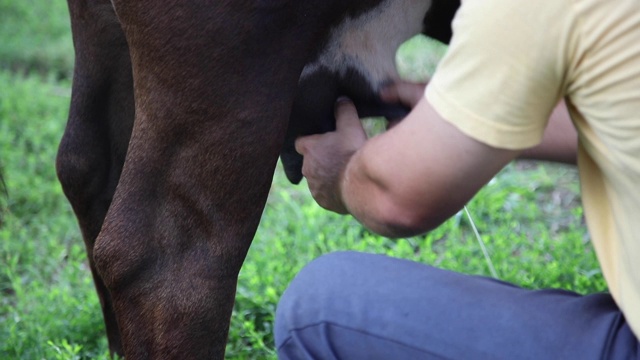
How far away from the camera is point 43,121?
4.78 metres

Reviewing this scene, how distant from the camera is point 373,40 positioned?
7.39 feet

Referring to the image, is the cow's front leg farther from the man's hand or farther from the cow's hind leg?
the cow's hind leg

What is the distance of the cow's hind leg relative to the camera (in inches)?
101

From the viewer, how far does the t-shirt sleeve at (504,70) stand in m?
1.43

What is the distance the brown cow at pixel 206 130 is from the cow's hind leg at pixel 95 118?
48cm

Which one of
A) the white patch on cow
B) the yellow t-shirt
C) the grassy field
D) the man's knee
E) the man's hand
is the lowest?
the grassy field

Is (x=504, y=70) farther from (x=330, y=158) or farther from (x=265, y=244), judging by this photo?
(x=265, y=244)

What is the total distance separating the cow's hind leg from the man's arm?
0.92 metres

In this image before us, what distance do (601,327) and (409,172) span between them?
50 cm

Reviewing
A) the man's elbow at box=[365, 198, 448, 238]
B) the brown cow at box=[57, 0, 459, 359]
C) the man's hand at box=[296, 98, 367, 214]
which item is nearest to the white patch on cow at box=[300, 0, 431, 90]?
the brown cow at box=[57, 0, 459, 359]

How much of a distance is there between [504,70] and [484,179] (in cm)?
22

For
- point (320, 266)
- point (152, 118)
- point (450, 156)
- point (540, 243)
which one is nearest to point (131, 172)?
point (152, 118)

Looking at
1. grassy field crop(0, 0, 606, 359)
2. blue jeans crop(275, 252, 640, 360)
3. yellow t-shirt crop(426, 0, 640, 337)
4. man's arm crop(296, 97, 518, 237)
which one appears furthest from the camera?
grassy field crop(0, 0, 606, 359)

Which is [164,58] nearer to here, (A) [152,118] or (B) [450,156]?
(A) [152,118]
